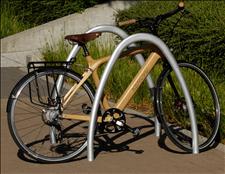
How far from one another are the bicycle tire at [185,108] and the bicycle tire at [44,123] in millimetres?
714

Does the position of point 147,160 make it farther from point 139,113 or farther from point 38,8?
point 38,8

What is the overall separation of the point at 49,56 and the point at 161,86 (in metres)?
5.50

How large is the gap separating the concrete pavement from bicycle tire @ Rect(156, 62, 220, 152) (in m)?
0.16

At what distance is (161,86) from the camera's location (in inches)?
216

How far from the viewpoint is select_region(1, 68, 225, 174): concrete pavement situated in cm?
518

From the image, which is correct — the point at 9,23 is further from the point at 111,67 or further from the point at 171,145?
the point at 111,67

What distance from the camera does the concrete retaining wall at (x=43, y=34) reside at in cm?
1190

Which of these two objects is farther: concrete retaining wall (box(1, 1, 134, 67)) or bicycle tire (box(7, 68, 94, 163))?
concrete retaining wall (box(1, 1, 134, 67))

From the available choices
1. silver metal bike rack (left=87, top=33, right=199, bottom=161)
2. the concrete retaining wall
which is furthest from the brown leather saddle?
the concrete retaining wall

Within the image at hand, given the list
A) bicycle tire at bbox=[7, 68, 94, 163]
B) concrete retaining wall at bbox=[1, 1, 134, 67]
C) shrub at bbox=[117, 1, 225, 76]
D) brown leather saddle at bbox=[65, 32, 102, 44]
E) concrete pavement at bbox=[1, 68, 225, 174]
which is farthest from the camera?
concrete retaining wall at bbox=[1, 1, 134, 67]

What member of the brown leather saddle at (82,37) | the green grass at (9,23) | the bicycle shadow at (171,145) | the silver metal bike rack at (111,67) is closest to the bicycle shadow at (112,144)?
the bicycle shadow at (171,145)

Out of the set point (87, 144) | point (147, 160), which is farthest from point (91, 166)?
point (147, 160)

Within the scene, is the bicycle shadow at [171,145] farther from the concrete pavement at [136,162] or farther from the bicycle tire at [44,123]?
the bicycle tire at [44,123]

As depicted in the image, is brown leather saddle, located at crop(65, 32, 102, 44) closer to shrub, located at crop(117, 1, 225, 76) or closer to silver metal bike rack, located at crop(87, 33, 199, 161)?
silver metal bike rack, located at crop(87, 33, 199, 161)
